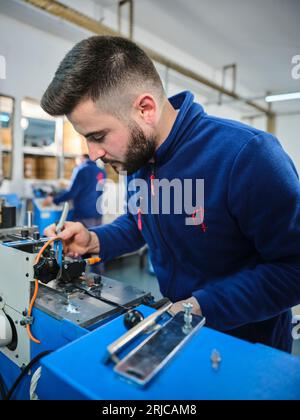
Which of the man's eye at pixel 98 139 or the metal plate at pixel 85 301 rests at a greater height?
the man's eye at pixel 98 139

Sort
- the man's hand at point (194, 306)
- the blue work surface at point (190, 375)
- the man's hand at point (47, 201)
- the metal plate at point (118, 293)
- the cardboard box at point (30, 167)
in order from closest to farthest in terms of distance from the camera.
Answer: the blue work surface at point (190, 375) < the man's hand at point (194, 306) < the metal plate at point (118, 293) < the man's hand at point (47, 201) < the cardboard box at point (30, 167)

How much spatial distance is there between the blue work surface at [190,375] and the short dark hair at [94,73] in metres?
0.56

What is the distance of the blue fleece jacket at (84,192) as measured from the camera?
2943 millimetres

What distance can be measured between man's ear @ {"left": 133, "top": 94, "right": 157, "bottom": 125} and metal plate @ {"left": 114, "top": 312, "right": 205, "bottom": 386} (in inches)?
20.9

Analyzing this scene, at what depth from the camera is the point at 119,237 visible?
1126mm

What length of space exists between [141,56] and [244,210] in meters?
0.50

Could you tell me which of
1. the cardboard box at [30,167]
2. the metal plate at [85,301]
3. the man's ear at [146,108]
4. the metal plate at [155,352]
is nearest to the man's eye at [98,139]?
the man's ear at [146,108]

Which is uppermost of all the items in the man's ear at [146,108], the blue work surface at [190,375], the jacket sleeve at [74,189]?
the man's ear at [146,108]

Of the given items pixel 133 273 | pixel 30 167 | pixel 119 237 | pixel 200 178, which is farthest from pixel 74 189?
pixel 200 178

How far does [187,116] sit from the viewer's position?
855mm

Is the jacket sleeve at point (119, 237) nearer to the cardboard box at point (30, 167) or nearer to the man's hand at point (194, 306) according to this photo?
the man's hand at point (194, 306)

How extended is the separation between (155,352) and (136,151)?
55 centimetres

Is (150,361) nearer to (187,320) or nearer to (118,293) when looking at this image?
(187,320)
